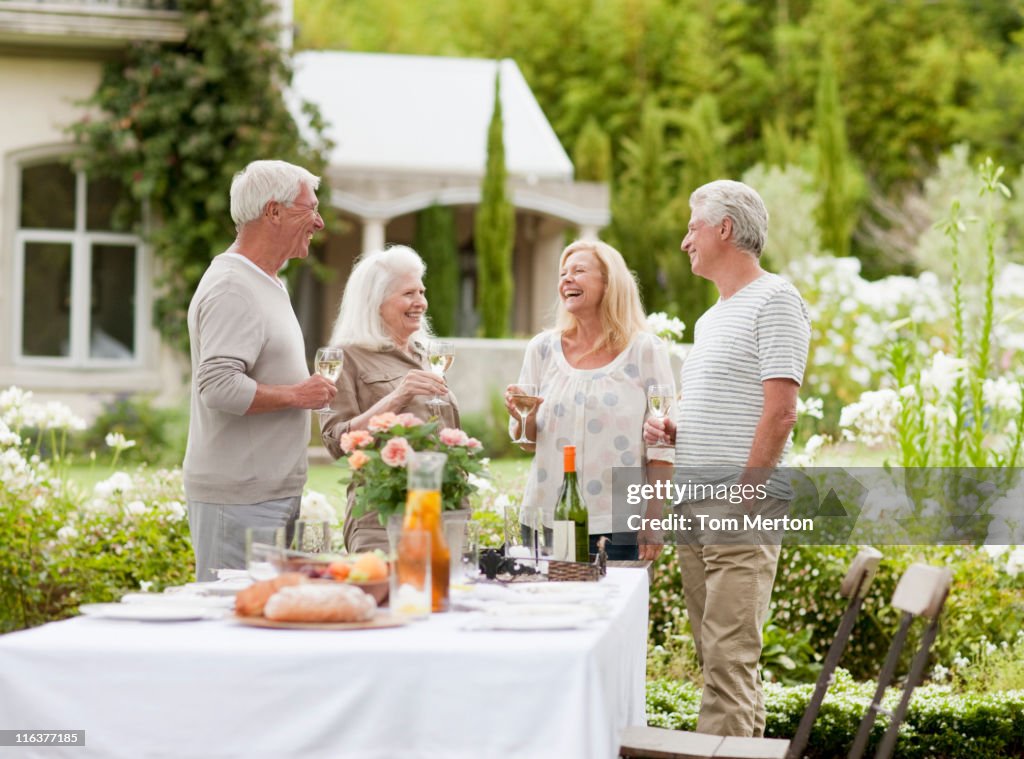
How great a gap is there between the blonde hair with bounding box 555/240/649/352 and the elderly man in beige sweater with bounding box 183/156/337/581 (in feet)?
3.29

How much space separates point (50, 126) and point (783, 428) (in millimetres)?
11158

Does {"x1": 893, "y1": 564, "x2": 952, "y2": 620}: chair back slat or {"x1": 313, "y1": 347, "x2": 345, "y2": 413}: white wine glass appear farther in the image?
{"x1": 313, "y1": 347, "x2": 345, "y2": 413}: white wine glass

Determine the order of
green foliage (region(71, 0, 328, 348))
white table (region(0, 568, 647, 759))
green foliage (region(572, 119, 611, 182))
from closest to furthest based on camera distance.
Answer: white table (region(0, 568, 647, 759)), green foliage (region(71, 0, 328, 348)), green foliage (region(572, 119, 611, 182))

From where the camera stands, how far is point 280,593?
2.66 m

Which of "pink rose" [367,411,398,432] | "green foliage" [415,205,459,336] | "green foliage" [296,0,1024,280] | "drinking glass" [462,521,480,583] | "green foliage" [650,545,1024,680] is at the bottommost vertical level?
"green foliage" [650,545,1024,680]

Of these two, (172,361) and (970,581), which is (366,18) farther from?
(970,581)

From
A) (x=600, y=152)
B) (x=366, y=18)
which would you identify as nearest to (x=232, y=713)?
(x=600, y=152)

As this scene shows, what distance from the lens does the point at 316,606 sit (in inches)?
103

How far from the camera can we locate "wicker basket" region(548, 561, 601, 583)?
11.1 feet

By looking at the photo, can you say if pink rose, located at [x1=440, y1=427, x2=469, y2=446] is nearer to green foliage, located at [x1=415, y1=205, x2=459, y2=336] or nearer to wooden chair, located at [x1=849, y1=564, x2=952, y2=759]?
wooden chair, located at [x1=849, y1=564, x2=952, y2=759]

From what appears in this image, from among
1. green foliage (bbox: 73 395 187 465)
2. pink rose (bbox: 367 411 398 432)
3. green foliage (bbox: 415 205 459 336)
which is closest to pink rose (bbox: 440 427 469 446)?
pink rose (bbox: 367 411 398 432)

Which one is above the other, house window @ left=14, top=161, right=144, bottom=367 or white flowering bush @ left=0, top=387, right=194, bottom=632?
house window @ left=14, top=161, right=144, bottom=367

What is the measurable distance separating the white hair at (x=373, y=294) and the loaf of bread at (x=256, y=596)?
142 centimetres

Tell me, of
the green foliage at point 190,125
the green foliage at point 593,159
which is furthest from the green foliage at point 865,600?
the green foliage at point 593,159
